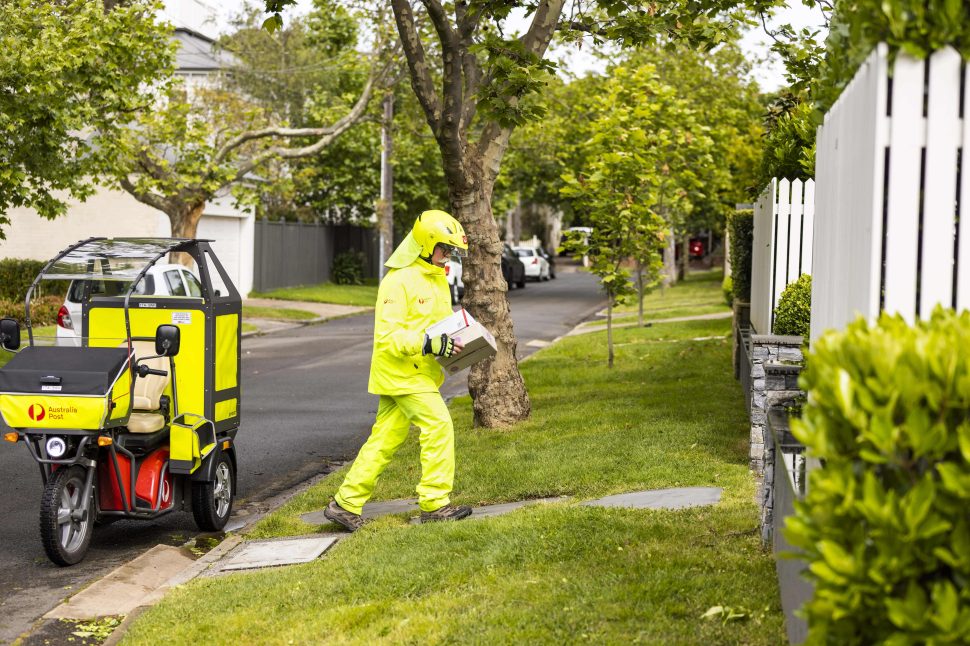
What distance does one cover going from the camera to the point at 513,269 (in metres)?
43.4

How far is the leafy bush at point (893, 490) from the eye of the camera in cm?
284

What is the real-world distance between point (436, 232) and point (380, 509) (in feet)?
6.80

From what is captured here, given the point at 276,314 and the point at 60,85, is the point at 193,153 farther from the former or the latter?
the point at 60,85

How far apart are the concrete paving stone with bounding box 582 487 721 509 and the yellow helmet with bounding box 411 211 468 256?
1799 mm

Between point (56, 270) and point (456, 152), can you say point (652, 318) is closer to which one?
point (456, 152)

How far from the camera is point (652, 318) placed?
90.3ft

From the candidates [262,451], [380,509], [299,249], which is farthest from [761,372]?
[299,249]

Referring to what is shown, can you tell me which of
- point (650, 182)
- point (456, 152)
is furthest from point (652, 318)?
point (456, 152)

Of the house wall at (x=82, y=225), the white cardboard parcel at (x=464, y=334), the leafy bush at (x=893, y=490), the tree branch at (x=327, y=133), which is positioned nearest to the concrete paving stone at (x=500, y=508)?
the white cardboard parcel at (x=464, y=334)

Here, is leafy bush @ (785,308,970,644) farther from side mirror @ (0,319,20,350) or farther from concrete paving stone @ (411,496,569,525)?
side mirror @ (0,319,20,350)

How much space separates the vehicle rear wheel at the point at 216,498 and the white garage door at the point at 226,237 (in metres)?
25.0

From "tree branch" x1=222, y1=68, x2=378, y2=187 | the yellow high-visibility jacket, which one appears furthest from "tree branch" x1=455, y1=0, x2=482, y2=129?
"tree branch" x1=222, y1=68, x2=378, y2=187

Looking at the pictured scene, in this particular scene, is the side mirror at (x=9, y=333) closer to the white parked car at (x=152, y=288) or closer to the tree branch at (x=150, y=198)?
the white parked car at (x=152, y=288)

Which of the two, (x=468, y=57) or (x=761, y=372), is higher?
(x=468, y=57)
